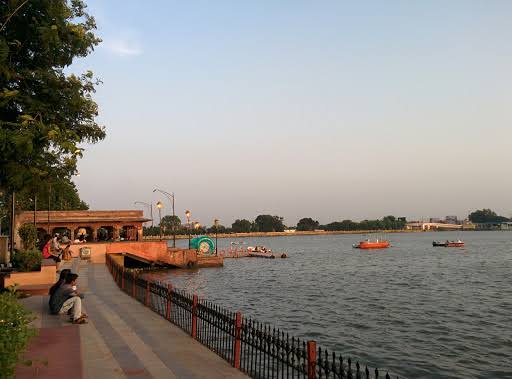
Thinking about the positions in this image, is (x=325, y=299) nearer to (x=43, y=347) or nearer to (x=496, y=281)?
(x=496, y=281)

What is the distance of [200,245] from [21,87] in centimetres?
5828

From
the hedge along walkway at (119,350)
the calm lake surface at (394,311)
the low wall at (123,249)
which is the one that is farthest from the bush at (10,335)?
the low wall at (123,249)

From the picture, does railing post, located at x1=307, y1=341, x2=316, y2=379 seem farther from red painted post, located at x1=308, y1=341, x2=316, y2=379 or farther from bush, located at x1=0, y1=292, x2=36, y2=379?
bush, located at x1=0, y1=292, x2=36, y2=379

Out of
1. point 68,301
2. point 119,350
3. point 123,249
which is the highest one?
point 68,301

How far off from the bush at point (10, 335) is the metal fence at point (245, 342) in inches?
175

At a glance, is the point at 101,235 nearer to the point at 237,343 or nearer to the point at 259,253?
the point at 259,253

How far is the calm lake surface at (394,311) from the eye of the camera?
2012 cm

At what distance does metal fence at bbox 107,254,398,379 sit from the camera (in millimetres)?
8281

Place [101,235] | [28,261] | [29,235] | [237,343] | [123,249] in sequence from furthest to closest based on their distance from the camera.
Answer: [101,235]
[123,249]
[29,235]
[28,261]
[237,343]

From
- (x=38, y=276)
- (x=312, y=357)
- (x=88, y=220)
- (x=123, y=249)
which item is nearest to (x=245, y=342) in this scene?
(x=312, y=357)

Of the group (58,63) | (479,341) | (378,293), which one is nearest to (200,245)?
(378,293)

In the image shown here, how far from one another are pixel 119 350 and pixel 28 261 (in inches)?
517

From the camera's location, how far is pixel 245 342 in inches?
425

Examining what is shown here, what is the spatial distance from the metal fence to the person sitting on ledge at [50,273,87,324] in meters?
Answer: 2.85
